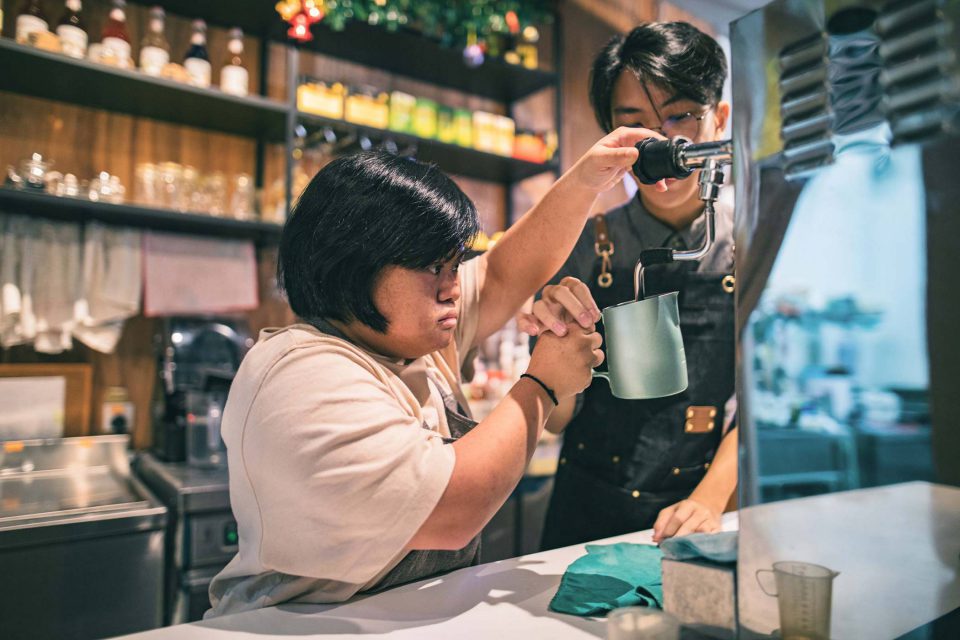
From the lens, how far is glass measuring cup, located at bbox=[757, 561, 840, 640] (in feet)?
1.84

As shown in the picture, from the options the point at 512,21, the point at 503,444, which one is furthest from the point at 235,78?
the point at 503,444

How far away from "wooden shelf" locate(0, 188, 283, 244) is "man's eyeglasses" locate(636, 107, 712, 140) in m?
1.75

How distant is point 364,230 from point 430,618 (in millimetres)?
496

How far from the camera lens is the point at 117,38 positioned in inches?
89.6

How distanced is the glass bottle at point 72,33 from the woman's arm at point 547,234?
1819 mm

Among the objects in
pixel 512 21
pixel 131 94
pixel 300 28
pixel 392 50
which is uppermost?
pixel 512 21

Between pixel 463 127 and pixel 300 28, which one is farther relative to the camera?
pixel 463 127

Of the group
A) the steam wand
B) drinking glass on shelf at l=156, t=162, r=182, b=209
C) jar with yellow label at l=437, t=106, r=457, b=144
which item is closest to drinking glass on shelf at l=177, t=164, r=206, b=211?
drinking glass on shelf at l=156, t=162, r=182, b=209

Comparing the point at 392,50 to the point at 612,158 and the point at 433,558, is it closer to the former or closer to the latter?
the point at 612,158

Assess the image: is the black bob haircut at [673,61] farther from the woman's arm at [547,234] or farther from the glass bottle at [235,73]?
the glass bottle at [235,73]

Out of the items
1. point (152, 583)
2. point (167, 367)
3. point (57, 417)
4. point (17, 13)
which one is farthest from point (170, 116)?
point (152, 583)

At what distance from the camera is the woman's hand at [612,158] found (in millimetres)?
888

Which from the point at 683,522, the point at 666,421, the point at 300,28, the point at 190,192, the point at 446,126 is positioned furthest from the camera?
the point at 446,126

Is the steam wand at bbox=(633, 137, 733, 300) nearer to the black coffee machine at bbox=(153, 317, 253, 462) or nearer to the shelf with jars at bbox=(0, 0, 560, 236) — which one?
the shelf with jars at bbox=(0, 0, 560, 236)
